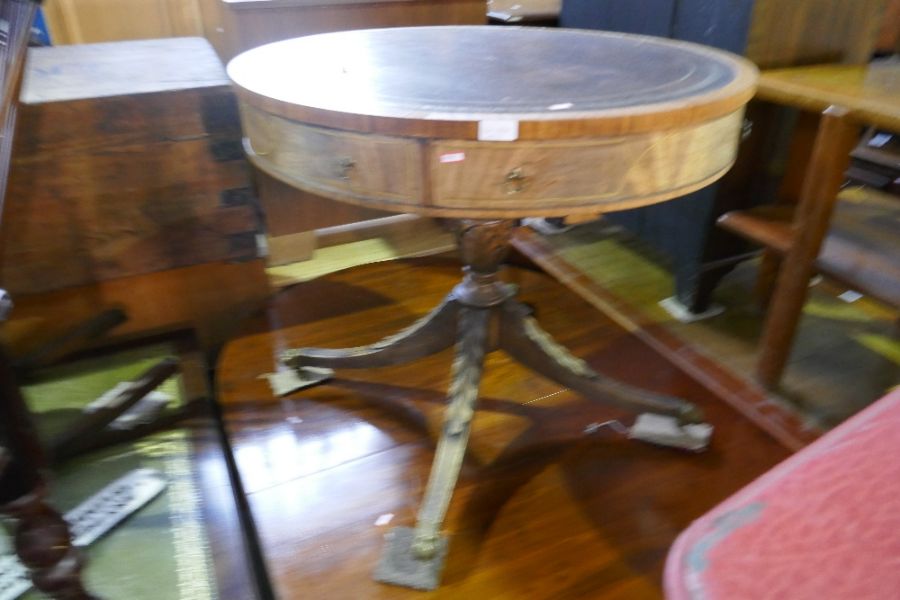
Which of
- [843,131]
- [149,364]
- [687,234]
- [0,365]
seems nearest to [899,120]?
[843,131]

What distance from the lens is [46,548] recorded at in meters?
0.80

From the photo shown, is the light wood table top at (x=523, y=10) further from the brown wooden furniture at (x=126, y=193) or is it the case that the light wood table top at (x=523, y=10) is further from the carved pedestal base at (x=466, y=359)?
the carved pedestal base at (x=466, y=359)

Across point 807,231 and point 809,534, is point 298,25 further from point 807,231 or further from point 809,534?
point 809,534

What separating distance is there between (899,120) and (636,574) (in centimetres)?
82

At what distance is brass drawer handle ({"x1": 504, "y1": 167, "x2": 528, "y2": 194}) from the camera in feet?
2.53

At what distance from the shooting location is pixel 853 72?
140cm

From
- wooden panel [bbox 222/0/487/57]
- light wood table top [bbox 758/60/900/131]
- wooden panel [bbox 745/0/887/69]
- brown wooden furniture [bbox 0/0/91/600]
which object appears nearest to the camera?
brown wooden furniture [bbox 0/0/91/600]

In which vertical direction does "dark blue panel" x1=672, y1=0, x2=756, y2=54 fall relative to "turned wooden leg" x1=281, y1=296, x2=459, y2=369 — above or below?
above

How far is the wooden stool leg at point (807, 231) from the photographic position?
3.88ft

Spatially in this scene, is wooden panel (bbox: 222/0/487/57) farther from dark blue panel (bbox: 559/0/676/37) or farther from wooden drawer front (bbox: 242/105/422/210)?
wooden drawer front (bbox: 242/105/422/210)

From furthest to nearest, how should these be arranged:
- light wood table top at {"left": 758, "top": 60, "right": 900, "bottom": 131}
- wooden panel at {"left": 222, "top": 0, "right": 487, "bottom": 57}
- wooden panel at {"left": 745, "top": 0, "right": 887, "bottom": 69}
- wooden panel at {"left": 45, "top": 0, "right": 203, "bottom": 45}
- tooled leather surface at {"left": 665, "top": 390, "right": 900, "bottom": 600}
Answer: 1. wooden panel at {"left": 45, "top": 0, "right": 203, "bottom": 45}
2. wooden panel at {"left": 222, "top": 0, "right": 487, "bottom": 57}
3. wooden panel at {"left": 745, "top": 0, "right": 887, "bottom": 69}
4. light wood table top at {"left": 758, "top": 60, "right": 900, "bottom": 131}
5. tooled leather surface at {"left": 665, "top": 390, "right": 900, "bottom": 600}

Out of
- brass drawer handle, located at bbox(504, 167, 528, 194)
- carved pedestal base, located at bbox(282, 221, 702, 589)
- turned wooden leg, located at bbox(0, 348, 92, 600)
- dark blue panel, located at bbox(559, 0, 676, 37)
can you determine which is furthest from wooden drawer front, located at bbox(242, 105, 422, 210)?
dark blue panel, located at bbox(559, 0, 676, 37)

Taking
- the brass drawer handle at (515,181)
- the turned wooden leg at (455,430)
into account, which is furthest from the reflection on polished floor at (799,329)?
the brass drawer handle at (515,181)

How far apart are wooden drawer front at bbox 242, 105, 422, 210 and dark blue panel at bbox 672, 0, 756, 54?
0.97 meters
